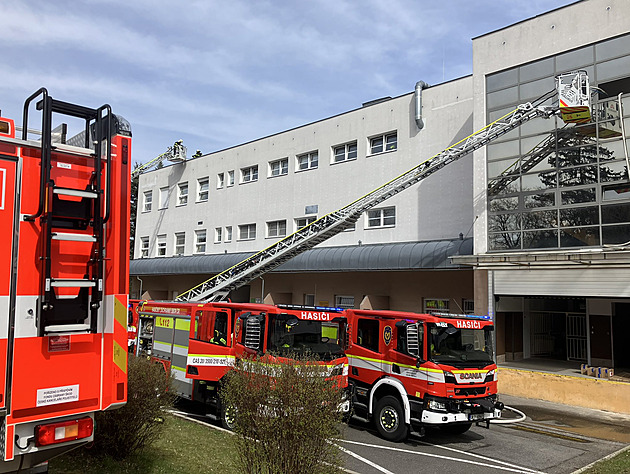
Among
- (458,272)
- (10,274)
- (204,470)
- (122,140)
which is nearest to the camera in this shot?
(10,274)

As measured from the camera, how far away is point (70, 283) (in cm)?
438

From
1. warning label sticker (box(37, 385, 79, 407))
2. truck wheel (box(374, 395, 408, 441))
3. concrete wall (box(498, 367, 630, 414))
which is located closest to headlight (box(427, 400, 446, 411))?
truck wheel (box(374, 395, 408, 441))

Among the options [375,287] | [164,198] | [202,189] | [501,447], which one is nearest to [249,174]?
[202,189]

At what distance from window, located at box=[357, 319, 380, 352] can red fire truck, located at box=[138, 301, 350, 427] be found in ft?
2.22

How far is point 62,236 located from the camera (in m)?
4.38

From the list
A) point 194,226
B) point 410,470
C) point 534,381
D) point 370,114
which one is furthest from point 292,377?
point 194,226

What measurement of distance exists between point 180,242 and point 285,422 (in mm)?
29477

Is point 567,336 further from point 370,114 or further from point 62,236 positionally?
point 62,236

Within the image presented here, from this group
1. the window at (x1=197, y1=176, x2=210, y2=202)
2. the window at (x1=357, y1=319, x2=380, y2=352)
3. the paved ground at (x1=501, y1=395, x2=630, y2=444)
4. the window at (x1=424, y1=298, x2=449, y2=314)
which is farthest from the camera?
the window at (x1=197, y1=176, x2=210, y2=202)

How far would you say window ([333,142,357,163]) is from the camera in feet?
81.2

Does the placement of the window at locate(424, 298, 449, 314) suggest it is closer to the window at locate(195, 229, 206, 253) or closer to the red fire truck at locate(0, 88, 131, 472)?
the window at locate(195, 229, 206, 253)

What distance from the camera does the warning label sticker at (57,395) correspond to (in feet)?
14.0

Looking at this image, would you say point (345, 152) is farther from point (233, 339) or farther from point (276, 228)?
point (233, 339)

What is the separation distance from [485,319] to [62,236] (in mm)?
8985
